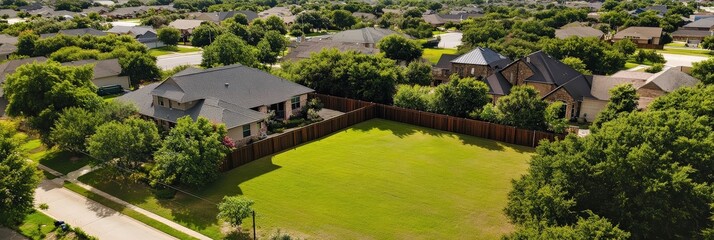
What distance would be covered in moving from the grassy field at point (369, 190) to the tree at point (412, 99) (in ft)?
21.7

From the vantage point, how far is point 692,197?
23.1 m

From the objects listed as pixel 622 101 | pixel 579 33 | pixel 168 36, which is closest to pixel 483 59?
pixel 622 101

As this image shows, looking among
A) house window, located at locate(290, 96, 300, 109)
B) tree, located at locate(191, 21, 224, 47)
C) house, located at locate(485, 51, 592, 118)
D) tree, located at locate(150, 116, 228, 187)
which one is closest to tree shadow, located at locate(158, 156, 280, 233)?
tree, located at locate(150, 116, 228, 187)

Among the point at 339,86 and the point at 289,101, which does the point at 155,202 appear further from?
the point at 339,86

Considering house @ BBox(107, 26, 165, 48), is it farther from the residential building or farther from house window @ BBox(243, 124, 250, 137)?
house window @ BBox(243, 124, 250, 137)

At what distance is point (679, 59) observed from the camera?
9506 cm

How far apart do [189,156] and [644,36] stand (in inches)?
4459

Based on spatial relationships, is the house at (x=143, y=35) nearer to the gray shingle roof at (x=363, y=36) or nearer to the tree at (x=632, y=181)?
the gray shingle roof at (x=363, y=36)

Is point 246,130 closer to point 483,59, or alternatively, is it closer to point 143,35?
point 483,59

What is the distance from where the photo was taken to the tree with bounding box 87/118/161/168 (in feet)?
115

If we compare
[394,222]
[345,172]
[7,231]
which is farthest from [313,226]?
[7,231]

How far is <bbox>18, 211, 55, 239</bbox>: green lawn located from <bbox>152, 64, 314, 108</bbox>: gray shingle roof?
50.7 feet

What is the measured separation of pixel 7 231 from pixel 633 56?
104323 mm

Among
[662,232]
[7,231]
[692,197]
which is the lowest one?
[7,231]
